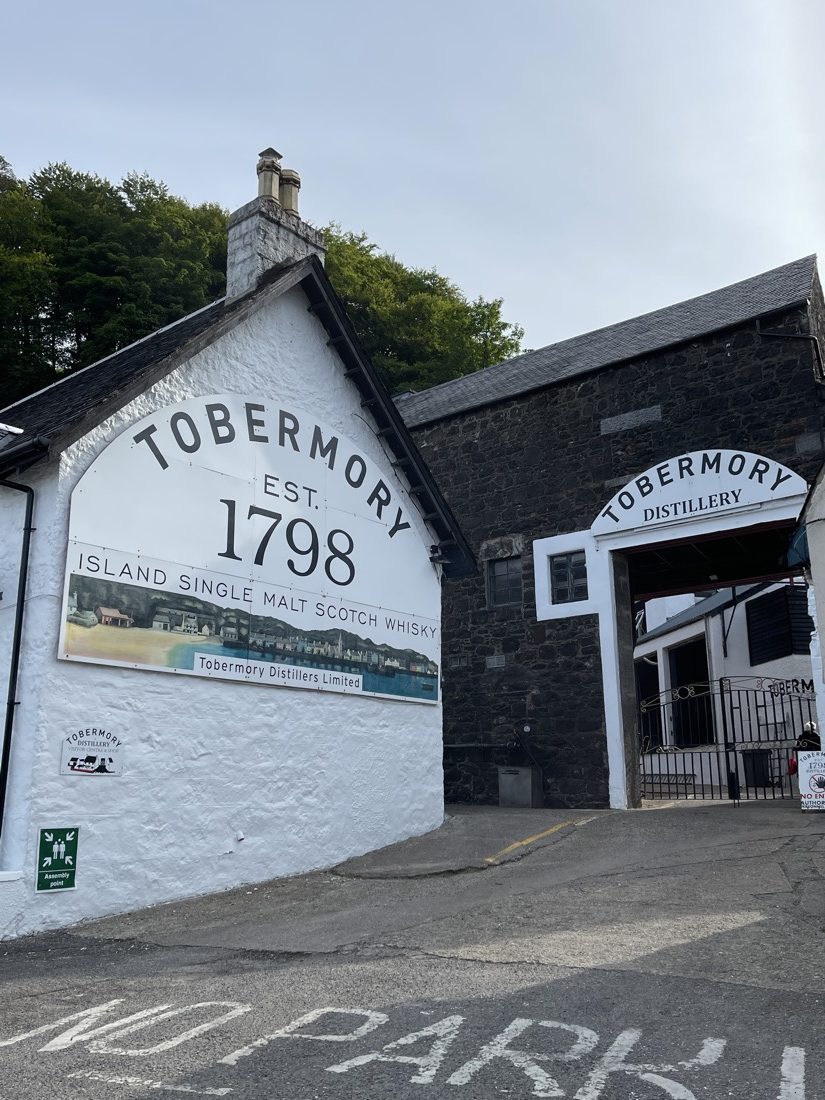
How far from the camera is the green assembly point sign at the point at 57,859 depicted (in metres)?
9.48

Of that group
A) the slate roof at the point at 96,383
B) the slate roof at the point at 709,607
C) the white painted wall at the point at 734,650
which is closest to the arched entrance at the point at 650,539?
the white painted wall at the point at 734,650

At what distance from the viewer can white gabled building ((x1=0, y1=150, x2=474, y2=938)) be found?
1001 cm

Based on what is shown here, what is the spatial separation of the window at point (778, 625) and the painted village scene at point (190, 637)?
46.2 feet

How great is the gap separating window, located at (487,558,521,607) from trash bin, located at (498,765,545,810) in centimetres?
307

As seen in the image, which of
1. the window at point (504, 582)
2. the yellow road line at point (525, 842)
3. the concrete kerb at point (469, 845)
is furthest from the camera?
the window at point (504, 582)

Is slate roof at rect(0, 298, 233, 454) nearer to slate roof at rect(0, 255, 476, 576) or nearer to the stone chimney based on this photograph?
slate roof at rect(0, 255, 476, 576)

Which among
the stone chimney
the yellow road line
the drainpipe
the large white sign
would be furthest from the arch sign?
the drainpipe

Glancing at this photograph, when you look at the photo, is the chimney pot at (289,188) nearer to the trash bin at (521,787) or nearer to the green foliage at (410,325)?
the trash bin at (521,787)

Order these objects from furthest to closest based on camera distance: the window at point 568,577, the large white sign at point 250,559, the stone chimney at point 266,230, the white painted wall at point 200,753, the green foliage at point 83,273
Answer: the green foliage at point 83,273 < the window at point 568,577 < the stone chimney at point 266,230 < the large white sign at point 250,559 < the white painted wall at point 200,753

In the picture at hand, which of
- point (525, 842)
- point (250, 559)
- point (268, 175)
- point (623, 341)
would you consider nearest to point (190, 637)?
point (250, 559)

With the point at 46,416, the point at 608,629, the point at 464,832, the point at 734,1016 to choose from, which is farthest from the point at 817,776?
the point at 46,416

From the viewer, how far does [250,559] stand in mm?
12367

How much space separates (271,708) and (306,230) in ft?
25.6

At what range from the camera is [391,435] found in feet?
49.4
